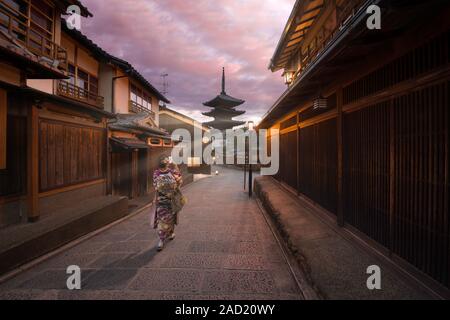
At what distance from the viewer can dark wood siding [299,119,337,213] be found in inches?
247

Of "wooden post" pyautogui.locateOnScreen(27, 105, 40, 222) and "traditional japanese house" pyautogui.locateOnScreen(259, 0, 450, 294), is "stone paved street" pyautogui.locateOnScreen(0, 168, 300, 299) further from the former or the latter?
"traditional japanese house" pyautogui.locateOnScreen(259, 0, 450, 294)

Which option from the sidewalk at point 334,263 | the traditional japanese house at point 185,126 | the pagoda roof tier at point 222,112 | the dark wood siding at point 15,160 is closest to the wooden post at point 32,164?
the dark wood siding at point 15,160

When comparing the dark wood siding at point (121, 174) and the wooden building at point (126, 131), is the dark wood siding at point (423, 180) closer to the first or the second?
the wooden building at point (126, 131)

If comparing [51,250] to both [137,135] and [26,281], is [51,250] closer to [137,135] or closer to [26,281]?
[26,281]

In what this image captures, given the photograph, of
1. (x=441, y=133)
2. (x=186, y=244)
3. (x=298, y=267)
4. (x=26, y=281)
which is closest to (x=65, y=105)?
(x=26, y=281)

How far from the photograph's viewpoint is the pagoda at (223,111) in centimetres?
3991

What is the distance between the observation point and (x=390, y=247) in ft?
12.9

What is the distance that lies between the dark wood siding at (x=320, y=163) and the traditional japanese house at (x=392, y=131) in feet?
0.20

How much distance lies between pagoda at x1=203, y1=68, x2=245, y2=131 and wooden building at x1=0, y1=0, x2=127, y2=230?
30275mm

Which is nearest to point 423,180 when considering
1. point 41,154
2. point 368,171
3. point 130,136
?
point 368,171

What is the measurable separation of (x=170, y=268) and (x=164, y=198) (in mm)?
1857

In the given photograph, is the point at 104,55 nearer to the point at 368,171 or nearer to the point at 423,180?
the point at 368,171

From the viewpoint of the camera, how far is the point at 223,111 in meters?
41.5
